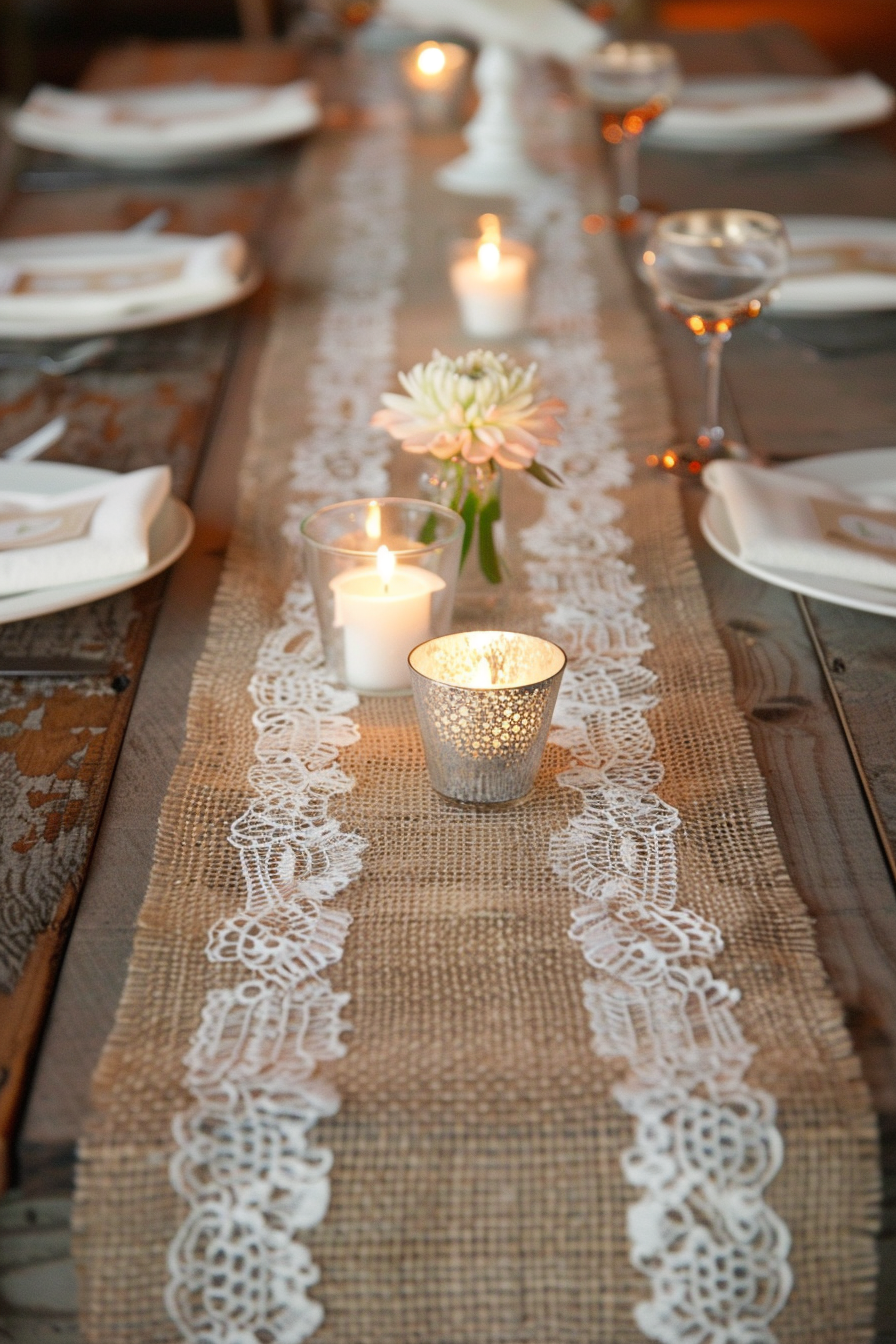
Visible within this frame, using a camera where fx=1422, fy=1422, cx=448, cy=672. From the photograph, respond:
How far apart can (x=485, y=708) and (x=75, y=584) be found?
341mm

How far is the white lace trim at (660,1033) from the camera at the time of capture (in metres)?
0.54

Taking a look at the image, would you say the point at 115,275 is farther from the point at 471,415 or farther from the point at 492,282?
the point at 471,415

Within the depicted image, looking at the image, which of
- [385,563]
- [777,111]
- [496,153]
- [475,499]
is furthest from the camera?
[777,111]

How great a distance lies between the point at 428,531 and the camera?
856mm

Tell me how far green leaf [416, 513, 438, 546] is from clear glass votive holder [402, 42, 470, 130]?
63.2 inches

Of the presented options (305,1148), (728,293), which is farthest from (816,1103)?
(728,293)

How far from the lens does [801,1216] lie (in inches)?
21.4

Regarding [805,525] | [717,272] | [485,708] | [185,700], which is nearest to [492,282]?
[717,272]

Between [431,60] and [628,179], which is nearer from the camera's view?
[628,179]

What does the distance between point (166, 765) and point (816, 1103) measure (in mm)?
386

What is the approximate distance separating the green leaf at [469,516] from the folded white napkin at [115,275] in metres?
0.64

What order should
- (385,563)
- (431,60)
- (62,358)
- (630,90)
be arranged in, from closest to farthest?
1. (385,563)
2. (62,358)
3. (630,90)
4. (431,60)

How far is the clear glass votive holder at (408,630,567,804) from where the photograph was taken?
685 millimetres

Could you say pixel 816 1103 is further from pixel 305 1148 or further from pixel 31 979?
pixel 31 979
